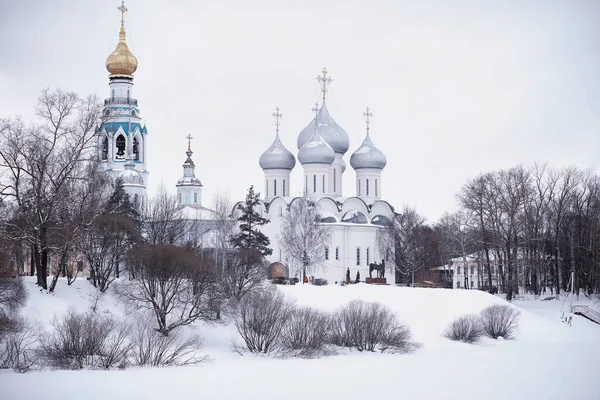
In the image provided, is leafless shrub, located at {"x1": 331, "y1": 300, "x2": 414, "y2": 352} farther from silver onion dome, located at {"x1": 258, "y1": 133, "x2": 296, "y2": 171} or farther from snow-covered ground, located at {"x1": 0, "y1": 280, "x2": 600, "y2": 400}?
silver onion dome, located at {"x1": 258, "y1": 133, "x2": 296, "y2": 171}

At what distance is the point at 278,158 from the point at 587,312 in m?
20.6

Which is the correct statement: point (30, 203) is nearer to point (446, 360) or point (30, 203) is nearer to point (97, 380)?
point (97, 380)

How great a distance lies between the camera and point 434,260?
194ft

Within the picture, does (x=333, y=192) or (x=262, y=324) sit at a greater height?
(x=333, y=192)

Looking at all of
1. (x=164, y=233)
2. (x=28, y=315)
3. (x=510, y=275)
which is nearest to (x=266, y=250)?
(x=164, y=233)

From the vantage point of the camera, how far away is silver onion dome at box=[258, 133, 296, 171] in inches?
2292

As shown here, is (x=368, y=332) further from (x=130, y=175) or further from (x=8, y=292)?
(x=130, y=175)

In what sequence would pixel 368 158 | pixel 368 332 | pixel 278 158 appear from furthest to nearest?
1. pixel 368 158
2. pixel 278 158
3. pixel 368 332

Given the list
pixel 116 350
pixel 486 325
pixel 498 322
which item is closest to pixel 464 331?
pixel 486 325

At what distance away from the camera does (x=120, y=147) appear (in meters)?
56.9

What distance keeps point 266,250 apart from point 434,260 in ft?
45.9

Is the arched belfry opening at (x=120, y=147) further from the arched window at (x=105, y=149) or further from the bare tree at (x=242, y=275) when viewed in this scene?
the bare tree at (x=242, y=275)

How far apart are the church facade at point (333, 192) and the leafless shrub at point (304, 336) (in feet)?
65.0

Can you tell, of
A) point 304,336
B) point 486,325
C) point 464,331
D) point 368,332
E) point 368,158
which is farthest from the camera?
point 368,158
